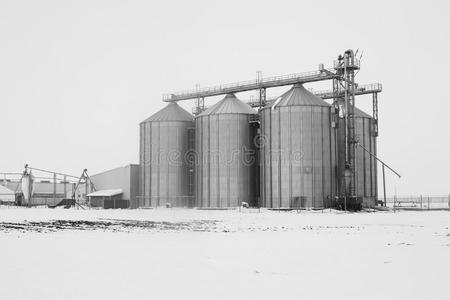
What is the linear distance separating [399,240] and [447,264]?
9124 millimetres

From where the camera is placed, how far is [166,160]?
98875 mm

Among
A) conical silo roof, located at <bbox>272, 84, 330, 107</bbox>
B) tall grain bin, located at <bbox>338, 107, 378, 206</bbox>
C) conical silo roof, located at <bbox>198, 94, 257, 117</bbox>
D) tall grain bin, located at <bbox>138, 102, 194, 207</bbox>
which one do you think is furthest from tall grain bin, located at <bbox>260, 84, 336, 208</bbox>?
tall grain bin, located at <bbox>138, 102, 194, 207</bbox>

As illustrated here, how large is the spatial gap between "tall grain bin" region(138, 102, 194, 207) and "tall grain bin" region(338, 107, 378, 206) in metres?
27.4

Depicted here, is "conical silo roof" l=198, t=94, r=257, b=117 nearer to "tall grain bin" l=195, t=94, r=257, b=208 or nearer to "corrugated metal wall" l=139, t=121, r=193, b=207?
"tall grain bin" l=195, t=94, r=257, b=208

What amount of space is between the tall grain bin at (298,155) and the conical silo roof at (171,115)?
20.5 meters

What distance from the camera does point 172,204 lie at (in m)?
96.2

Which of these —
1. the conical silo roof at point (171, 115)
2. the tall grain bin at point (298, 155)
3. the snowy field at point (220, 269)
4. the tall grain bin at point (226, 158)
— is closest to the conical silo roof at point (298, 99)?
the tall grain bin at point (298, 155)

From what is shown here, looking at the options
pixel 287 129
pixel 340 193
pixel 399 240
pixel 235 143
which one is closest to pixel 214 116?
pixel 235 143

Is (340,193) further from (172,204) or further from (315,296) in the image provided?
(315,296)

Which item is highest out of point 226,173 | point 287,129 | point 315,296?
point 287,129

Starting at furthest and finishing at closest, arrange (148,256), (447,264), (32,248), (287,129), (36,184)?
(36,184) < (287,129) < (32,248) < (148,256) < (447,264)

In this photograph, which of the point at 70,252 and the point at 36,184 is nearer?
the point at 70,252

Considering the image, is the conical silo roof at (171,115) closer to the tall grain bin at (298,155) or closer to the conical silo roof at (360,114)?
the tall grain bin at (298,155)

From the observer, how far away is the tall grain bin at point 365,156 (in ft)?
301
